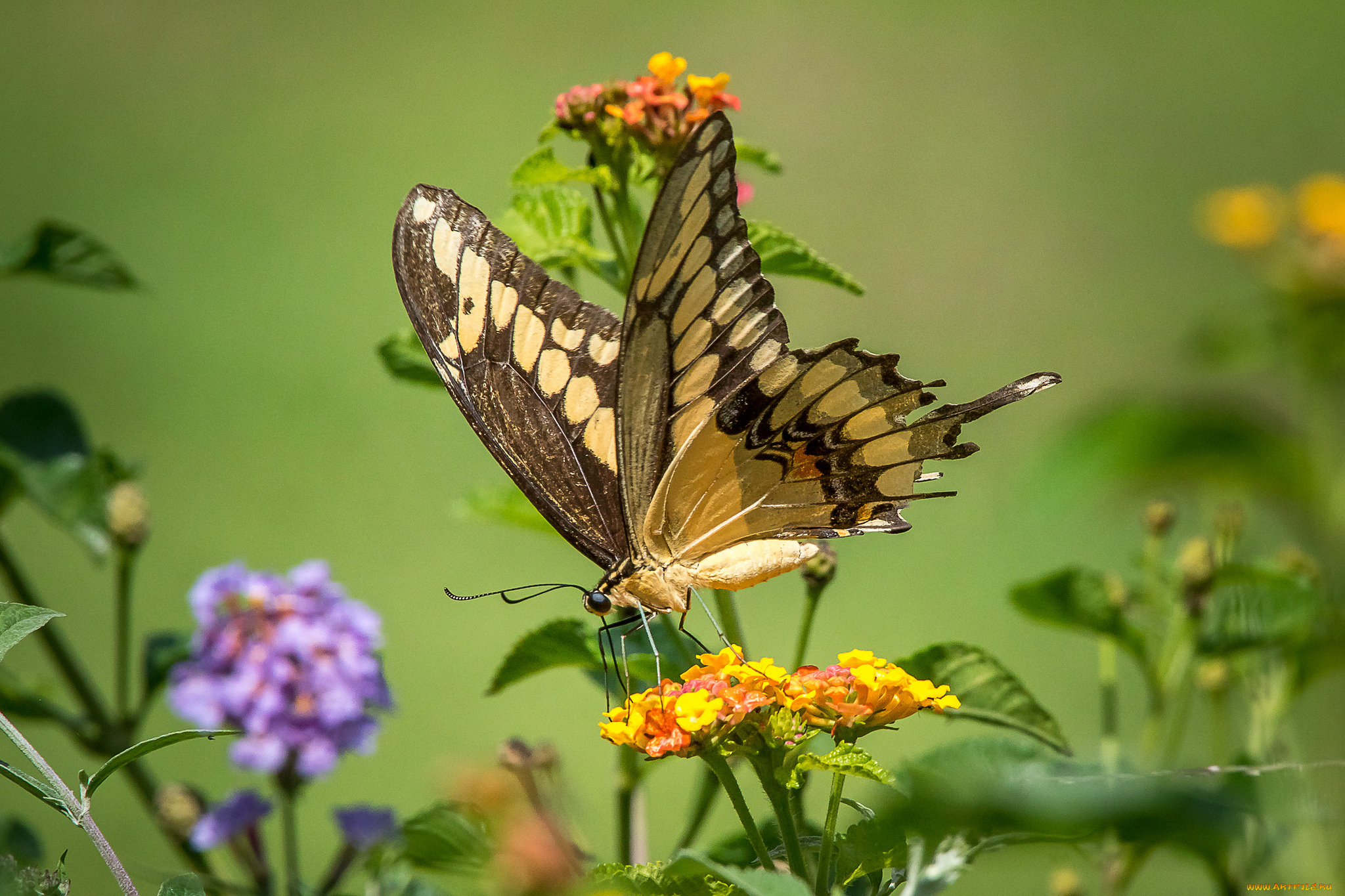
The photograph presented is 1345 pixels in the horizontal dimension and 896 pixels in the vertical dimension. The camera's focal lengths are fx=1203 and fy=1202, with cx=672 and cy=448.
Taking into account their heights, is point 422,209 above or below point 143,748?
above

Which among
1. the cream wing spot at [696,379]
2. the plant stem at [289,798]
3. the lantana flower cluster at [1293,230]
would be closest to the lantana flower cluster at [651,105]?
the cream wing spot at [696,379]

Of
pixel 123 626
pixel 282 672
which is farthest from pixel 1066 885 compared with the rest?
pixel 123 626

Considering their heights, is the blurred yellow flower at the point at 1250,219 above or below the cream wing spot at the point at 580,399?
above

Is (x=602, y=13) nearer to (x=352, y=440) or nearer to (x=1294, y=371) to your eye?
(x=352, y=440)

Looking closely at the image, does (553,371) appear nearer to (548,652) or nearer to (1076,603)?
(548,652)

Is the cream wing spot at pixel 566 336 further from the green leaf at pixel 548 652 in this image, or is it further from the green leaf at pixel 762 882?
the green leaf at pixel 762 882

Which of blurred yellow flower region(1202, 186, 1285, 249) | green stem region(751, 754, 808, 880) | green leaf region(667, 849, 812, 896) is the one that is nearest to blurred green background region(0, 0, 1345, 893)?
blurred yellow flower region(1202, 186, 1285, 249)
